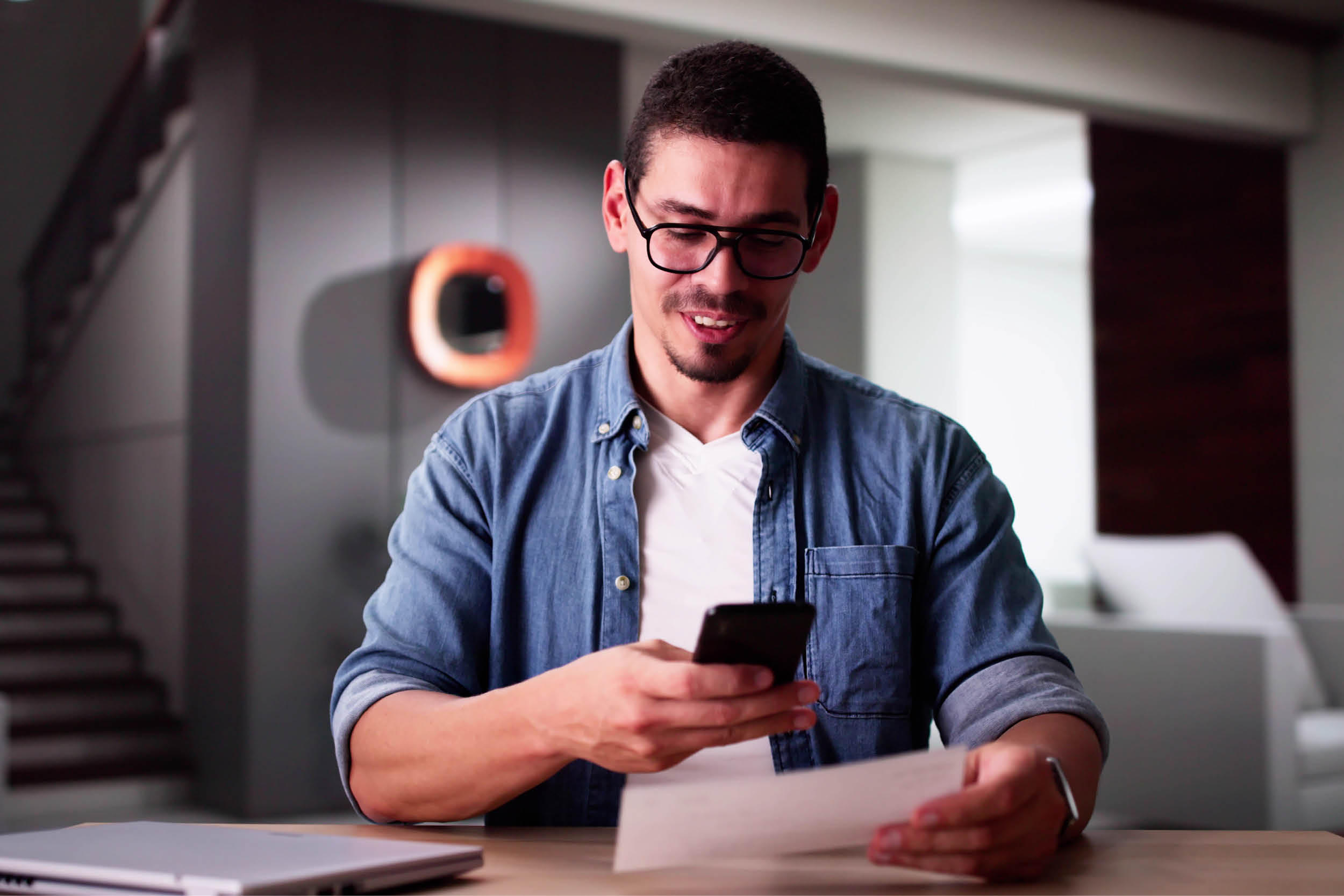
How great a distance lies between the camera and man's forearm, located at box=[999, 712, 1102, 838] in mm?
1174

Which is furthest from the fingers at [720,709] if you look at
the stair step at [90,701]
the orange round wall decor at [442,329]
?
the stair step at [90,701]

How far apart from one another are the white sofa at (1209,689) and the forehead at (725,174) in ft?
9.70

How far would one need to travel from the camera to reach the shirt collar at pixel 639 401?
1.47m

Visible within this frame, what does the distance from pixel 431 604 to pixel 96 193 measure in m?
6.56

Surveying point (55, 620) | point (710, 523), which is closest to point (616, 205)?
point (710, 523)

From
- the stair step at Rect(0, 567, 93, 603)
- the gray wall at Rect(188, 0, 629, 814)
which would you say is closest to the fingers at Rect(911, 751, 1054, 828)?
the gray wall at Rect(188, 0, 629, 814)

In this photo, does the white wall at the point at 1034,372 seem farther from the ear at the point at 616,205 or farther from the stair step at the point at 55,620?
the ear at the point at 616,205

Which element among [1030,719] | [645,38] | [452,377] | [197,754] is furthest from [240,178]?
[1030,719]

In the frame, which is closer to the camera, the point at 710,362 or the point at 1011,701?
the point at 1011,701

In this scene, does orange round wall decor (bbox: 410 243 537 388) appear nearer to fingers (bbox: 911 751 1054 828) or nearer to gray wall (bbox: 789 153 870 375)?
gray wall (bbox: 789 153 870 375)

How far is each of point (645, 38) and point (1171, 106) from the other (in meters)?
2.34

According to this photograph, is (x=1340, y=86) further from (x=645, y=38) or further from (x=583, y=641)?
(x=583, y=641)

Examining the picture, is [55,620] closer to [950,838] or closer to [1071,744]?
[1071,744]

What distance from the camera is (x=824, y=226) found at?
4.80 feet
